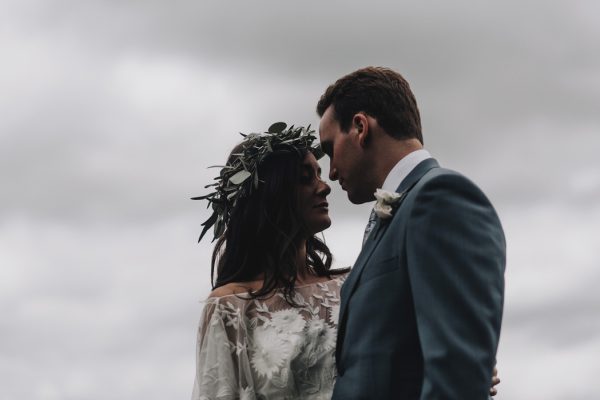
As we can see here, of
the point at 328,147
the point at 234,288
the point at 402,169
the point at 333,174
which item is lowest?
the point at 402,169

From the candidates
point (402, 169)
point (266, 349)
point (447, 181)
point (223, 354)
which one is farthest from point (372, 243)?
point (223, 354)

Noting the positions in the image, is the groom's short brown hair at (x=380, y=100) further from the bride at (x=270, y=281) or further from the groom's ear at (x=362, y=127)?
the bride at (x=270, y=281)

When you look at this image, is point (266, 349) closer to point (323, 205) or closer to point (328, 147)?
point (323, 205)

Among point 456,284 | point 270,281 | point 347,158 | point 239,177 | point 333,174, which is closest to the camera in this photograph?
point 456,284

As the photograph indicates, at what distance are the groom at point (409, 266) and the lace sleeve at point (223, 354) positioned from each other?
2483 millimetres

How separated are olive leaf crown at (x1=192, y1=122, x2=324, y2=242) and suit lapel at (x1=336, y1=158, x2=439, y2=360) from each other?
127 inches

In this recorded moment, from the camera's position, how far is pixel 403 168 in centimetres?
624

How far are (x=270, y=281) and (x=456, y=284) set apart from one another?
13.1 feet

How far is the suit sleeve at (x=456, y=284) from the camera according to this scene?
508 cm

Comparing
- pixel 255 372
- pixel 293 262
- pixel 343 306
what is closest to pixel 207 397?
pixel 255 372

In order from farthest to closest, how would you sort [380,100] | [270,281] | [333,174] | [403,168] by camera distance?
1. [270,281]
2. [333,174]
3. [380,100]
4. [403,168]

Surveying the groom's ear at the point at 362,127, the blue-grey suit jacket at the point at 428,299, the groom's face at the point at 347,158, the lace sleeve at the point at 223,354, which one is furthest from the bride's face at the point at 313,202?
the blue-grey suit jacket at the point at 428,299

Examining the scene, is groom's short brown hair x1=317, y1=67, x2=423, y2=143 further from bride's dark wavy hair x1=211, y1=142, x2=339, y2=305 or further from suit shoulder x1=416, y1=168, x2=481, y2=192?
bride's dark wavy hair x1=211, y1=142, x2=339, y2=305

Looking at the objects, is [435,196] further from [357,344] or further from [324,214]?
[324,214]
